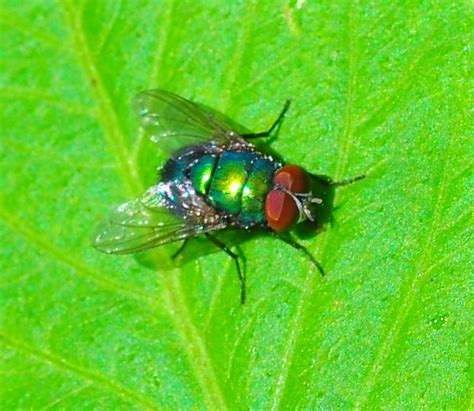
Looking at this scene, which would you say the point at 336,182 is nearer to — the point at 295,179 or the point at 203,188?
the point at 295,179

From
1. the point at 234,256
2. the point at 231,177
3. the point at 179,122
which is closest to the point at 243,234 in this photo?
the point at 234,256

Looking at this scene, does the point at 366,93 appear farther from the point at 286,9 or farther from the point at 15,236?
the point at 15,236

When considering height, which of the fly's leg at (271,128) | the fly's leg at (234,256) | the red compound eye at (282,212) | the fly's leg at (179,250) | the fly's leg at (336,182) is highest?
the fly's leg at (271,128)

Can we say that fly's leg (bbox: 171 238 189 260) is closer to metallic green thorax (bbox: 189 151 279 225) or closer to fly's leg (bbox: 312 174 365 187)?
metallic green thorax (bbox: 189 151 279 225)

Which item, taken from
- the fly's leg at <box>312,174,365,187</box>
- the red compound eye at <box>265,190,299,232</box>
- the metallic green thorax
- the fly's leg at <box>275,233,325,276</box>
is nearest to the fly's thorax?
the metallic green thorax

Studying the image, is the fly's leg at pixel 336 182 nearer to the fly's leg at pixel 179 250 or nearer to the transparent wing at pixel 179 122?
the transparent wing at pixel 179 122

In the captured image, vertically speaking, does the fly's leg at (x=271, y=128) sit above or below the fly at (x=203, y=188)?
above

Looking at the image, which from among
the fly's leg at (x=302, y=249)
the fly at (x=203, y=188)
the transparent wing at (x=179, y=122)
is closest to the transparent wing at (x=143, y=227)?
the fly at (x=203, y=188)
